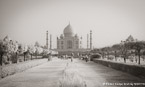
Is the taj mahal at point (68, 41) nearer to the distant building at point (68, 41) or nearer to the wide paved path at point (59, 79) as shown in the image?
the distant building at point (68, 41)

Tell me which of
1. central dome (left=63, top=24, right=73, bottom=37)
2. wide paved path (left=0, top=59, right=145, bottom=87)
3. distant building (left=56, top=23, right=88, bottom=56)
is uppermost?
central dome (left=63, top=24, right=73, bottom=37)

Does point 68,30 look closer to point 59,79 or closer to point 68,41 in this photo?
point 68,41

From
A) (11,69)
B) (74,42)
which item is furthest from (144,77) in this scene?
(74,42)

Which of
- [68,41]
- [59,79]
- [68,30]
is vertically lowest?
[59,79]

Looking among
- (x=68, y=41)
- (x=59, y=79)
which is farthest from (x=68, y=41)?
(x=59, y=79)

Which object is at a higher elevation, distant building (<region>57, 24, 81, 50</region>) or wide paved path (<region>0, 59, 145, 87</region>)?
distant building (<region>57, 24, 81, 50</region>)

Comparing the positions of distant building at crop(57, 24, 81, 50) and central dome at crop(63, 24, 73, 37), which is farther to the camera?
distant building at crop(57, 24, 81, 50)

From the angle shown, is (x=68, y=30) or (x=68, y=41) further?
(x=68, y=41)

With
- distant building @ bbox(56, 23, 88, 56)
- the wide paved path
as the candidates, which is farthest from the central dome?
the wide paved path

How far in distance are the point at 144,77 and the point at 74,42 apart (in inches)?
3421

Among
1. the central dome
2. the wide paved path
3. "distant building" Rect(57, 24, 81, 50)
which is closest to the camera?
the wide paved path

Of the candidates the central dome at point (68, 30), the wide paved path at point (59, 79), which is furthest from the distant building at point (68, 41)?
the wide paved path at point (59, 79)

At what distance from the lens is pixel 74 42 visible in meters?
97.6

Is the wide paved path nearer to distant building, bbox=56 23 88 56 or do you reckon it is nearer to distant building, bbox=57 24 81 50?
distant building, bbox=56 23 88 56
